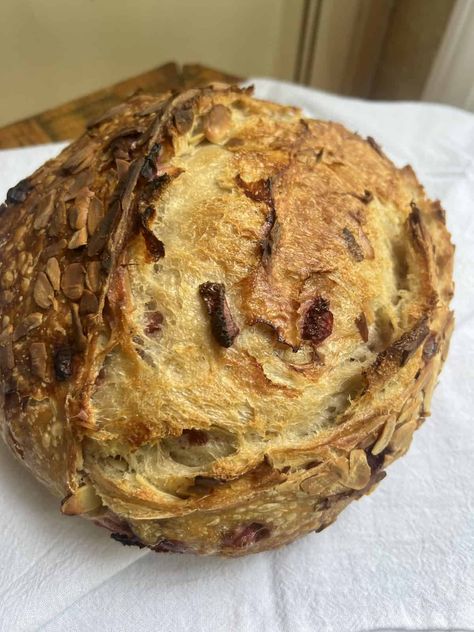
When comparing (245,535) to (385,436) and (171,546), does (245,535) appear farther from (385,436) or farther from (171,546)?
(385,436)

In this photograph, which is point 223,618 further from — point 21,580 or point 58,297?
point 58,297

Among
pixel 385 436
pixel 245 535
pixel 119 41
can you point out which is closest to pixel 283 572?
pixel 245 535

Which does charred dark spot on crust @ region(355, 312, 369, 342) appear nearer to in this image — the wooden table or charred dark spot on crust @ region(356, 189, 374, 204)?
charred dark spot on crust @ region(356, 189, 374, 204)

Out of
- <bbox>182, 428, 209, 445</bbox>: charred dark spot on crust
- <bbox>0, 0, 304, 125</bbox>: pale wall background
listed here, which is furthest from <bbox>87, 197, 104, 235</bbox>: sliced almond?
<bbox>0, 0, 304, 125</bbox>: pale wall background

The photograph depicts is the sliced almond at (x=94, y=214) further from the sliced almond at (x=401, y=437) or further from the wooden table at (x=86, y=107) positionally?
the wooden table at (x=86, y=107)

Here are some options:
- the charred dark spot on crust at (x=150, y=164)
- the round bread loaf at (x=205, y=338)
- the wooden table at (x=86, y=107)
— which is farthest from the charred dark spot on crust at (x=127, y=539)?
the wooden table at (x=86, y=107)
